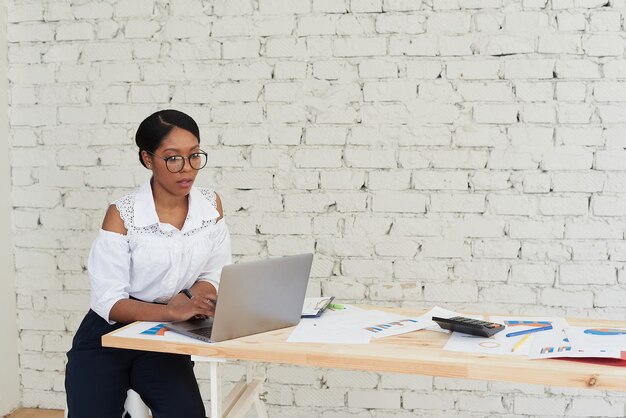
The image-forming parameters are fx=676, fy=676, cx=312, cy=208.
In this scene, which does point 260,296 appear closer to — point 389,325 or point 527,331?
point 389,325

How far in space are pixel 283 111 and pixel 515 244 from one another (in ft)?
3.45

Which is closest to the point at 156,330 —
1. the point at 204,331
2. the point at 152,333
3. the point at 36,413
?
the point at 152,333

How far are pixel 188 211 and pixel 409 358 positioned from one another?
2.86 ft

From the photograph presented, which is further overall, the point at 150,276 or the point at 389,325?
the point at 150,276

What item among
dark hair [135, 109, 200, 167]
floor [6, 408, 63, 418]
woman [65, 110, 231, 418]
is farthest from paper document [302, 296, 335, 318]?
floor [6, 408, 63, 418]

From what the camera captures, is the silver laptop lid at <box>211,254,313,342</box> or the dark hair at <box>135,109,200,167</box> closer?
the silver laptop lid at <box>211,254,313,342</box>

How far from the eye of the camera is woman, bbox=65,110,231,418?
1897 mm

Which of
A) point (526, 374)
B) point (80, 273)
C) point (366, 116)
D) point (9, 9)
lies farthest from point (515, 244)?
point (9, 9)

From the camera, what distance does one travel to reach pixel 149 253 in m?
1.96

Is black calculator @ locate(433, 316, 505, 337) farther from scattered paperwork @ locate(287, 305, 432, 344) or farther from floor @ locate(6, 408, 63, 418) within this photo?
floor @ locate(6, 408, 63, 418)

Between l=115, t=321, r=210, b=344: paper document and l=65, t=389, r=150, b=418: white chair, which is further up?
l=115, t=321, r=210, b=344: paper document

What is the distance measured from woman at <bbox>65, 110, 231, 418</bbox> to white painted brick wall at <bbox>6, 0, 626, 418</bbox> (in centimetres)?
72

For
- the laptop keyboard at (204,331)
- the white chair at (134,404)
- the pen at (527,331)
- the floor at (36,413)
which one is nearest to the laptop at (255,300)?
the laptop keyboard at (204,331)

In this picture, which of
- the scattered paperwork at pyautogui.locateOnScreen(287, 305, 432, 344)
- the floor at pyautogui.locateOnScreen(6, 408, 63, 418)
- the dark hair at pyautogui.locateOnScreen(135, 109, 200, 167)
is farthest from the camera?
the floor at pyautogui.locateOnScreen(6, 408, 63, 418)
